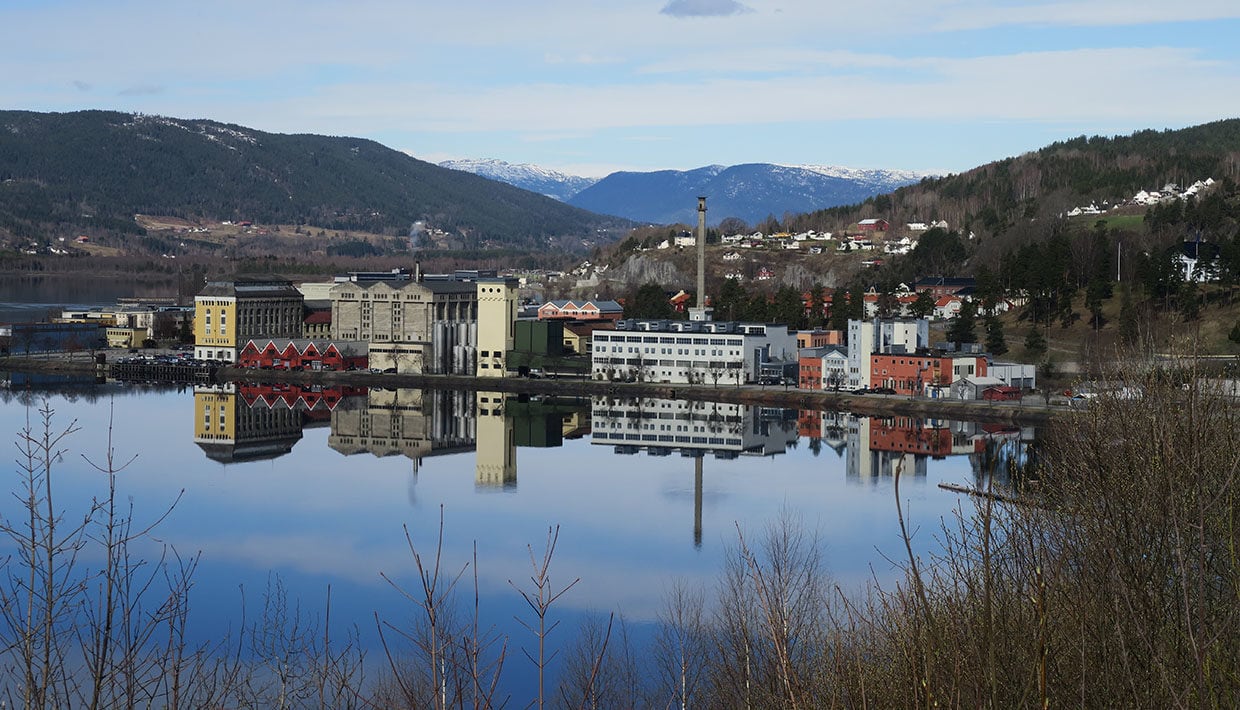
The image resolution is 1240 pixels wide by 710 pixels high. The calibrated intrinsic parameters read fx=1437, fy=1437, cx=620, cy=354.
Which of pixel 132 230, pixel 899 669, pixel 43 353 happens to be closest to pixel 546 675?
pixel 899 669

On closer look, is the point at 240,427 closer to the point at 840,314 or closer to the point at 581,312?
the point at 840,314

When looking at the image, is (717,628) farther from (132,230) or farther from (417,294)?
(132,230)

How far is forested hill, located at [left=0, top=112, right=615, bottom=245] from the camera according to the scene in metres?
58.9

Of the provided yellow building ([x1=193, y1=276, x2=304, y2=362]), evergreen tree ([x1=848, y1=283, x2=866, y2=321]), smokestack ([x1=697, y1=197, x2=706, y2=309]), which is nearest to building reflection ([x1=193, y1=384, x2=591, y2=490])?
yellow building ([x1=193, y1=276, x2=304, y2=362])

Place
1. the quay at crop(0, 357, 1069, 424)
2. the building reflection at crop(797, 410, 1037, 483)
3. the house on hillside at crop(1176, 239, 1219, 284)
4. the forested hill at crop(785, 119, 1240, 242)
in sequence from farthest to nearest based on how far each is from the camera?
the forested hill at crop(785, 119, 1240, 242)
the house on hillside at crop(1176, 239, 1219, 284)
the quay at crop(0, 357, 1069, 424)
the building reflection at crop(797, 410, 1037, 483)

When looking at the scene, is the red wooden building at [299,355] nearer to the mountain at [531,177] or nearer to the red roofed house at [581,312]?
the red roofed house at [581,312]

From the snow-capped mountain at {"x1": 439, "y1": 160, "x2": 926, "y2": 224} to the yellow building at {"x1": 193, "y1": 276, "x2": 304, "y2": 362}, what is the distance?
8198 cm

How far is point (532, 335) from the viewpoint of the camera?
16.7m

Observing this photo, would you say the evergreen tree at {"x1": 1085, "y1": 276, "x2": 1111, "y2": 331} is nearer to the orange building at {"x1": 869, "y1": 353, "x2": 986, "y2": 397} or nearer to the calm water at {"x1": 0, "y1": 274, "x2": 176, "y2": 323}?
the orange building at {"x1": 869, "y1": 353, "x2": 986, "y2": 397}

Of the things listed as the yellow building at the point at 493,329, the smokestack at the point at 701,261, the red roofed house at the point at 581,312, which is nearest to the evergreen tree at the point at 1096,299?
the smokestack at the point at 701,261

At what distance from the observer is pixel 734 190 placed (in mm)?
110938

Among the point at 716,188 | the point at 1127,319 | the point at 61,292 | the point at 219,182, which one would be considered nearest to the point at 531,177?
the point at 716,188

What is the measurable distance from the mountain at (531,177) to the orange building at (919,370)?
11616cm

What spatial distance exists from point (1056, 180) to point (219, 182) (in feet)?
142
